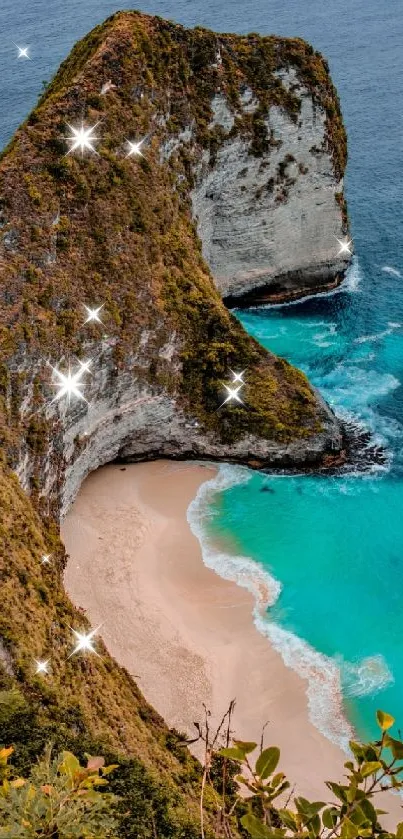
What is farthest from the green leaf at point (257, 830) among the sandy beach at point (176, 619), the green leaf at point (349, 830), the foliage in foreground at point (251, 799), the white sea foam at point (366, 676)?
the white sea foam at point (366, 676)

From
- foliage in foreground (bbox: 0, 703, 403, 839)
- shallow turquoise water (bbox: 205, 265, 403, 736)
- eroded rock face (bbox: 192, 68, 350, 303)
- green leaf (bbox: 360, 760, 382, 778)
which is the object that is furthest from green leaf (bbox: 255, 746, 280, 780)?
eroded rock face (bbox: 192, 68, 350, 303)

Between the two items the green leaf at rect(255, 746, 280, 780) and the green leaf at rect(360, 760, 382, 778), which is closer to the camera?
the green leaf at rect(360, 760, 382, 778)

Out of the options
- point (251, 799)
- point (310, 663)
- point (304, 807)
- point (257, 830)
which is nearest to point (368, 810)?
point (304, 807)

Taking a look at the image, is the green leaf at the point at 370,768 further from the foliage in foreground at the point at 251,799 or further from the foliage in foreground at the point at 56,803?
the foliage in foreground at the point at 56,803

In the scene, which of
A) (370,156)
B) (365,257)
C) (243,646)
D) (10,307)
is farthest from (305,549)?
(370,156)

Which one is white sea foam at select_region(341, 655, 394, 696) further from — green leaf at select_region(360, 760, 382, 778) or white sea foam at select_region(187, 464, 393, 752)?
green leaf at select_region(360, 760, 382, 778)

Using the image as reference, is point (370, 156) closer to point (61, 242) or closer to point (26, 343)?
point (61, 242)
